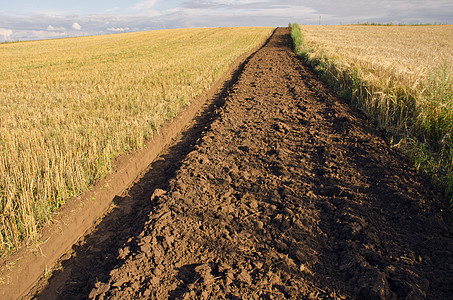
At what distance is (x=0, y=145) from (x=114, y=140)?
1639mm

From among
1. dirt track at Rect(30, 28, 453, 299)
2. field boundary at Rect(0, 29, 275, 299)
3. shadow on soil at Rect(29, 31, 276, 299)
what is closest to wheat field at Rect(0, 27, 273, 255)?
field boundary at Rect(0, 29, 275, 299)

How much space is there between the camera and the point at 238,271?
251cm

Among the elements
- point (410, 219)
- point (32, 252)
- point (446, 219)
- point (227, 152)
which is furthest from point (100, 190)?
point (446, 219)

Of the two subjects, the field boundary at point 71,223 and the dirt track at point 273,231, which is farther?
Result: the field boundary at point 71,223

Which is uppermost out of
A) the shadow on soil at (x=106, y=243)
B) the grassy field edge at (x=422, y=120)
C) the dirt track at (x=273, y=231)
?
the grassy field edge at (x=422, y=120)

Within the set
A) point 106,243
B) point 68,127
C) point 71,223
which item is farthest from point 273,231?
point 68,127

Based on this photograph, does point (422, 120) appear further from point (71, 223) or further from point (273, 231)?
point (71, 223)

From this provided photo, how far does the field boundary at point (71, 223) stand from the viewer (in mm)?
2648

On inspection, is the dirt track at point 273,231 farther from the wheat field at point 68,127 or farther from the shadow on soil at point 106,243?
the wheat field at point 68,127

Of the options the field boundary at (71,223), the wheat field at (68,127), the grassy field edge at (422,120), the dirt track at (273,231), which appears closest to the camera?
the dirt track at (273,231)

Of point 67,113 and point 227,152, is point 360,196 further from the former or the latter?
point 67,113

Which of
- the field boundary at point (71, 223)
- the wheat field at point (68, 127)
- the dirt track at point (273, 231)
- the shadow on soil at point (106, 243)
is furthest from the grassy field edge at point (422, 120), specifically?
the wheat field at point (68, 127)

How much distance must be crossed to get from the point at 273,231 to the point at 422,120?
3803mm

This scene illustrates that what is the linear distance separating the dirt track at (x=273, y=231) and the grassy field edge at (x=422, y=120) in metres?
0.26
